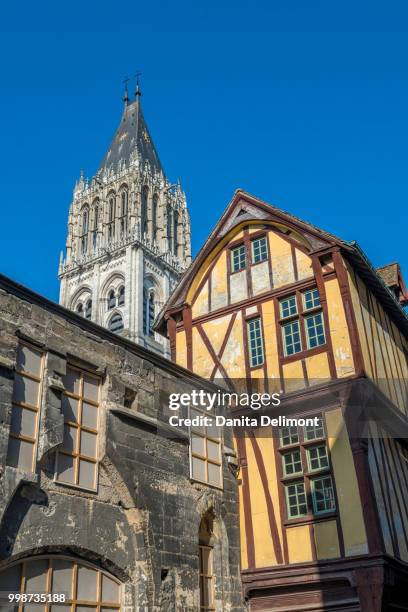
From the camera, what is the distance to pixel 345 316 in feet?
41.3

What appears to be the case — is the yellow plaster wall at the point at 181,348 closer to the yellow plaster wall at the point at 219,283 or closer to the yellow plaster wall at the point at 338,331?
the yellow plaster wall at the point at 219,283

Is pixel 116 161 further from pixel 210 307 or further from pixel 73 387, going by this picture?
pixel 73 387

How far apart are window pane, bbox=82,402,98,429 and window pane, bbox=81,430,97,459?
137 mm

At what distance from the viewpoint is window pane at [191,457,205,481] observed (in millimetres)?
11242

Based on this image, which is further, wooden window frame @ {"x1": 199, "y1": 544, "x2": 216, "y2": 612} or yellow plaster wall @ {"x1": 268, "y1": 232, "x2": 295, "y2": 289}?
yellow plaster wall @ {"x1": 268, "y1": 232, "x2": 295, "y2": 289}

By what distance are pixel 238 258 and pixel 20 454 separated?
7.97 m

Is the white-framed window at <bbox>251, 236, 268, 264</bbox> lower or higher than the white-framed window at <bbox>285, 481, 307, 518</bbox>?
higher

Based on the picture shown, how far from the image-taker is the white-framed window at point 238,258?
14.9m

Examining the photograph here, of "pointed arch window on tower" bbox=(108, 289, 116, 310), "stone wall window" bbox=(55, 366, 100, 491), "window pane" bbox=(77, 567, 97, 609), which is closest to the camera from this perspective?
"window pane" bbox=(77, 567, 97, 609)

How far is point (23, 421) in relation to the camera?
854 cm

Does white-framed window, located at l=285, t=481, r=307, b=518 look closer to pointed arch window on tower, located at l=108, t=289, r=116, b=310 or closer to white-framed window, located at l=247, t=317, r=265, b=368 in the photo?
white-framed window, located at l=247, t=317, r=265, b=368

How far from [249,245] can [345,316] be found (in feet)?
10.7

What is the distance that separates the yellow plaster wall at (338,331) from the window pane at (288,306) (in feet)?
2.68

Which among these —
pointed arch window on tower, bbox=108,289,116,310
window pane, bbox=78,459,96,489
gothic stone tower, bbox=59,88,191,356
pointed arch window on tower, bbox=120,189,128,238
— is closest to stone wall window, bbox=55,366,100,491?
window pane, bbox=78,459,96,489
